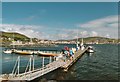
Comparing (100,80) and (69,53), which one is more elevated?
(69,53)

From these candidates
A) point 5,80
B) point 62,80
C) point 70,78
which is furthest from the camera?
point 70,78

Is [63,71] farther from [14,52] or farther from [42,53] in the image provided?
[14,52]

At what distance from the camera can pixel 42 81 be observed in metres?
29.4

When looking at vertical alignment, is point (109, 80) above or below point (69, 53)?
below

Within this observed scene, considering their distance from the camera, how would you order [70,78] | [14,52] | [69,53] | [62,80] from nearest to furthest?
[62,80], [70,78], [69,53], [14,52]

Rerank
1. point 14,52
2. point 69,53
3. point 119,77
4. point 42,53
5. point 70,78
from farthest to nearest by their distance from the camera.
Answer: point 14,52, point 42,53, point 69,53, point 119,77, point 70,78

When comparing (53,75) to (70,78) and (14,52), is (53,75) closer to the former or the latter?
(70,78)

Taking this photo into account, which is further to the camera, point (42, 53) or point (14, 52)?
point (14, 52)

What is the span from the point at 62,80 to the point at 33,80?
536 centimetres

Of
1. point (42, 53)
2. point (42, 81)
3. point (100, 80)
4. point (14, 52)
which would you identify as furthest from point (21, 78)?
point (14, 52)

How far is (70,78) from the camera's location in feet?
112

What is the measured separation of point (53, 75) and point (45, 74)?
239 centimetres

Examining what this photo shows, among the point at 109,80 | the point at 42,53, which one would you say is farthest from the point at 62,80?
the point at 42,53

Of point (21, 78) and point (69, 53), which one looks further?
point (69, 53)
